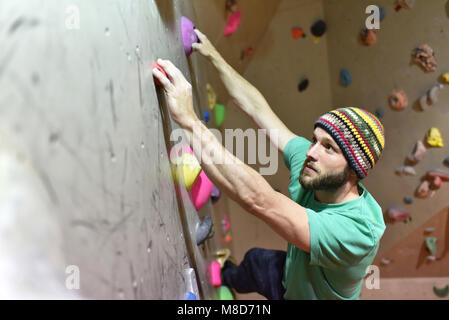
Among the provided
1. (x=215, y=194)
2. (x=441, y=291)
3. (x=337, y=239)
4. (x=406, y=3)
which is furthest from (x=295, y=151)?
(x=441, y=291)

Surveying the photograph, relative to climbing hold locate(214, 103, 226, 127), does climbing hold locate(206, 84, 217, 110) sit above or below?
above

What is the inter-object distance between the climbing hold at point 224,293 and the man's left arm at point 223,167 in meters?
0.69

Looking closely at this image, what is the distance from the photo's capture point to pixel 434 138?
3.23 ft

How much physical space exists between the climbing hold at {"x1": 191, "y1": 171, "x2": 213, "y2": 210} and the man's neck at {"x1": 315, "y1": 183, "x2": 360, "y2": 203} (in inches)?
13.7

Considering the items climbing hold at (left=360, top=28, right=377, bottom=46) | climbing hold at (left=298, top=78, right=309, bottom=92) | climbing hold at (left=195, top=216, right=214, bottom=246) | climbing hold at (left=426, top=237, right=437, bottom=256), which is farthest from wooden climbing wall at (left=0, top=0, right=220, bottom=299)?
climbing hold at (left=426, top=237, right=437, bottom=256)

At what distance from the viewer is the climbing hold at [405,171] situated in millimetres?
1089

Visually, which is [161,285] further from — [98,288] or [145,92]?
[145,92]

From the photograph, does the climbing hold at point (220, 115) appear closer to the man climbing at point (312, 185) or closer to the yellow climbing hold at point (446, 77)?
the man climbing at point (312, 185)

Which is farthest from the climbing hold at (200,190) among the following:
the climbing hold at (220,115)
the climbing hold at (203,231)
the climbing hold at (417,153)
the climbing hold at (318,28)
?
the climbing hold at (417,153)

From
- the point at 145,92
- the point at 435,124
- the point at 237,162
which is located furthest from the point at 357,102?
the point at 145,92

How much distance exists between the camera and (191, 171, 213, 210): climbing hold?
1035 millimetres

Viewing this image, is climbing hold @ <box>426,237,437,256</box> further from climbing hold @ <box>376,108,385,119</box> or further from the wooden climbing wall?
the wooden climbing wall
